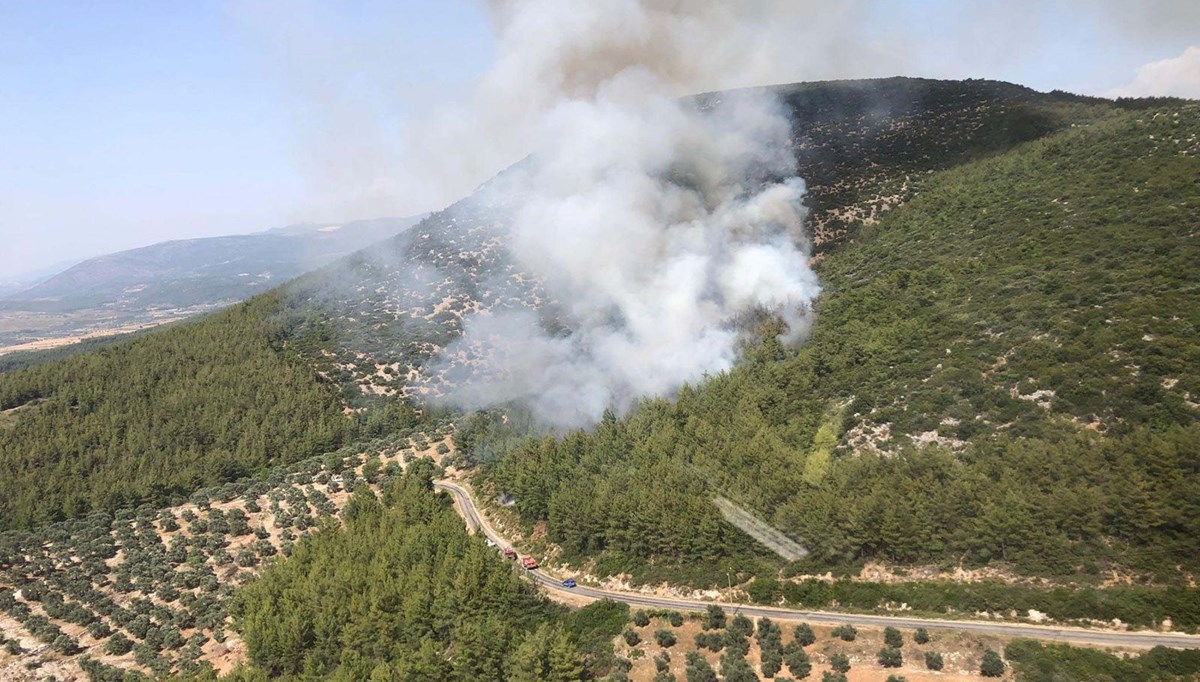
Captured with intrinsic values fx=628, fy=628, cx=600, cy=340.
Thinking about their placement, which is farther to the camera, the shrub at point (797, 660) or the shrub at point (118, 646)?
the shrub at point (118, 646)

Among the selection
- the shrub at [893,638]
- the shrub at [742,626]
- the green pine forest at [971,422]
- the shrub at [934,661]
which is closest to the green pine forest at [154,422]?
the green pine forest at [971,422]

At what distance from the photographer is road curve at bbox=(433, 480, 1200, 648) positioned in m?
24.7

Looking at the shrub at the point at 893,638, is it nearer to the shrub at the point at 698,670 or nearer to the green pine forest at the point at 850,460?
the green pine forest at the point at 850,460

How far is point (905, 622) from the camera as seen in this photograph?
93.0ft

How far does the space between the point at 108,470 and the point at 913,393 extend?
6879 centimetres

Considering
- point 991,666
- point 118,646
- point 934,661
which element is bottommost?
point 118,646

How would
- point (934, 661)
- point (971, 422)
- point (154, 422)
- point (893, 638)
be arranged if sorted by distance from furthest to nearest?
point (154, 422) < point (971, 422) < point (893, 638) < point (934, 661)

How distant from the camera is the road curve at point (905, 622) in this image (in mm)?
24656

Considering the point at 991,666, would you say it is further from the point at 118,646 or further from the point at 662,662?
the point at 118,646

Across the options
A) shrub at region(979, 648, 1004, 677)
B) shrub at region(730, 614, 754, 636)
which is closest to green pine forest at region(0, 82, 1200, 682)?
shrub at region(979, 648, 1004, 677)

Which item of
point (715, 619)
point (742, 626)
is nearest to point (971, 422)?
point (742, 626)

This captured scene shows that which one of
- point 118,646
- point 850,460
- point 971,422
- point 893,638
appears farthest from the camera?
point 850,460

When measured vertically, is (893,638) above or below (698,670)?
above

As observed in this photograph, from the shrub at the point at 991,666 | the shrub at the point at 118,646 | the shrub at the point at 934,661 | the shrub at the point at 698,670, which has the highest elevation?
the shrub at the point at 991,666
